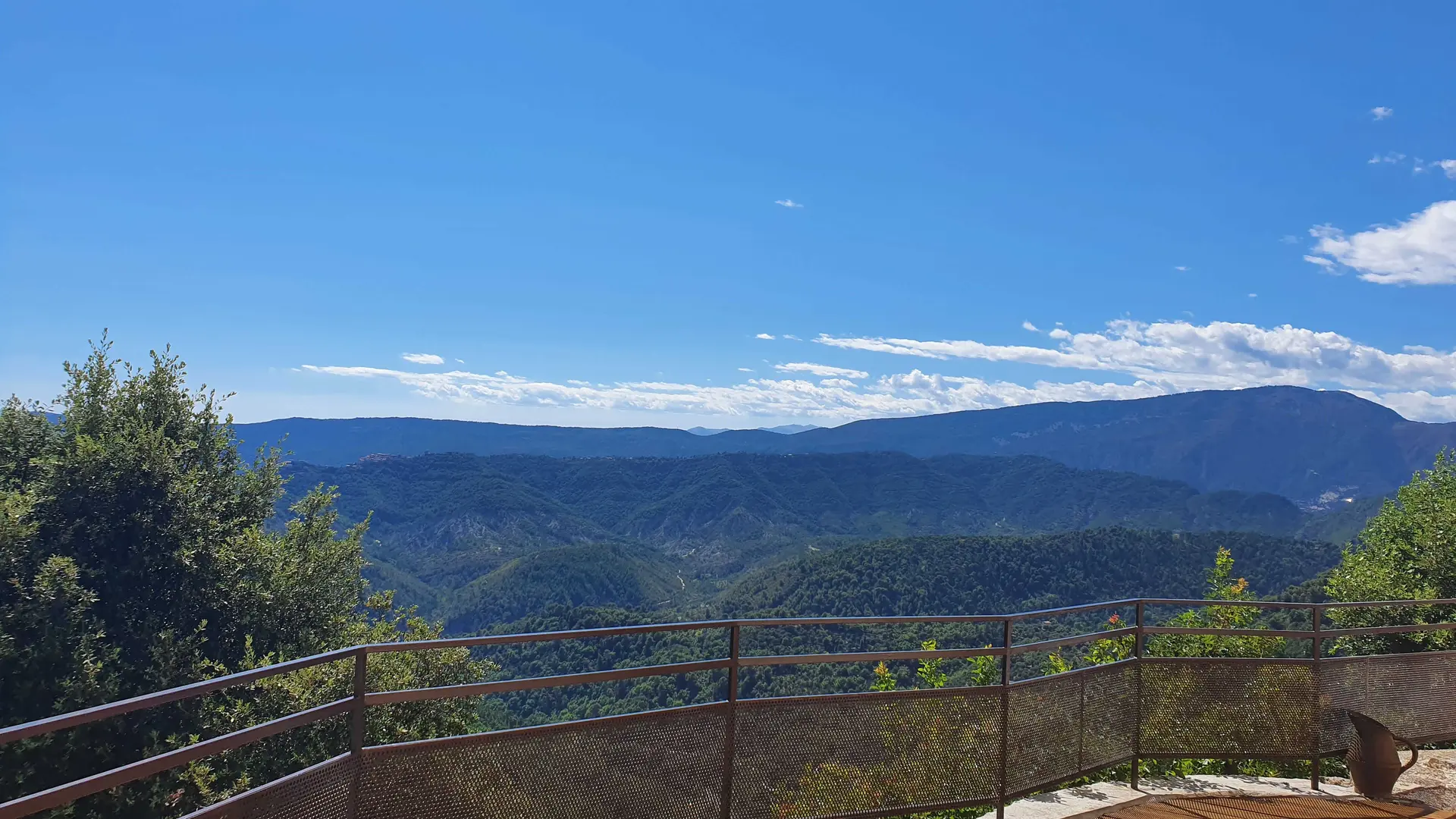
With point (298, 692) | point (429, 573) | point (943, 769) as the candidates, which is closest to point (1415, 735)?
point (943, 769)

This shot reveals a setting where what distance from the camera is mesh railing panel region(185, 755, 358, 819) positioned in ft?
8.29

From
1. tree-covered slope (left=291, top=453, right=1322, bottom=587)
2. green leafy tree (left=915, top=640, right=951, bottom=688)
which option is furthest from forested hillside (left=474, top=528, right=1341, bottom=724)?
green leafy tree (left=915, top=640, right=951, bottom=688)

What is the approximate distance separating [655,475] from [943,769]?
19411 centimetres

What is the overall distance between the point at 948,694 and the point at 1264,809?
160 centimetres

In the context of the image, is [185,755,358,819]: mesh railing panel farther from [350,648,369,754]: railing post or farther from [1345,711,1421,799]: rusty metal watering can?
[1345,711,1421,799]: rusty metal watering can

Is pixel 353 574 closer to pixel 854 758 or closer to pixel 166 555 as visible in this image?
pixel 166 555

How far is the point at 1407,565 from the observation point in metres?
15.2

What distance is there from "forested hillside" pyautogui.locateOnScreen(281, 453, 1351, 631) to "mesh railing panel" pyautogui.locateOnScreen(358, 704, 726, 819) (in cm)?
10242

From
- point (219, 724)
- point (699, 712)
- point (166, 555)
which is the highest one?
point (699, 712)

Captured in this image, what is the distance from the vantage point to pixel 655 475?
647ft

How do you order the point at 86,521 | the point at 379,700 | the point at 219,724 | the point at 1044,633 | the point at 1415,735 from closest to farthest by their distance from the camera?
the point at 379,700 < the point at 1415,735 < the point at 219,724 < the point at 86,521 < the point at 1044,633

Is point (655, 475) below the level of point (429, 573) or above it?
above

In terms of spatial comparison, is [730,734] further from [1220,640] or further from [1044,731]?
[1220,640]

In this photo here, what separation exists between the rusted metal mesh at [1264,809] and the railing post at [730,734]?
69.3 inches
